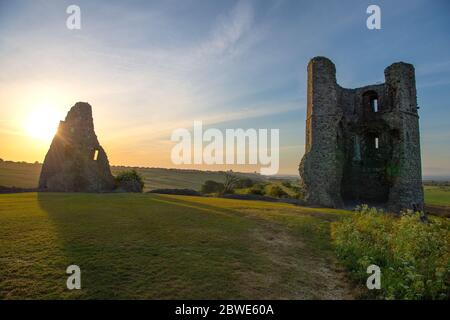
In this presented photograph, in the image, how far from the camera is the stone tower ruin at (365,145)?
941 inches

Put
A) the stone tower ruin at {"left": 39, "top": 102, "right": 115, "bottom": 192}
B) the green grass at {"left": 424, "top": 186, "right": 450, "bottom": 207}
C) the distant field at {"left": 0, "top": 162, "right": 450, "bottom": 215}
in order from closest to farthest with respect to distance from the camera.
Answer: the stone tower ruin at {"left": 39, "top": 102, "right": 115, "bottom": 192}
the distant field at {"left": 0, "top": 162, "right": 450, "bottom": 215}
the green grass at {"left": 424, "top": 186, "right": 450, "bottom": 207}

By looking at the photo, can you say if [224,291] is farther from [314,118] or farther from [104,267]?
[314,118]

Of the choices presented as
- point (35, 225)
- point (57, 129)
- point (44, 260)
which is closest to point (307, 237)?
point (44, 260)

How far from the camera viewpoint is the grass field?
249 inches

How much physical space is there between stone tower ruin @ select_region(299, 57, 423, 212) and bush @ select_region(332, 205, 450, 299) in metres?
13.3

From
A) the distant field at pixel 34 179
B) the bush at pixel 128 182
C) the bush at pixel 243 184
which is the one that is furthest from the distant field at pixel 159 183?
the bush at pixel 128 182


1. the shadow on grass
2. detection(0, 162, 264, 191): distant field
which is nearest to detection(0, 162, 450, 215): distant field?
detection(0, 162, 264, 191): distant field

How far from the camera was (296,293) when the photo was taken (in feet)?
21.8

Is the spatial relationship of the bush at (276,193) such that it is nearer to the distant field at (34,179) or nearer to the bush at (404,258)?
the distant field at (34,179)

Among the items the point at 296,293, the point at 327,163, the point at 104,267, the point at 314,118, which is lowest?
the point at 296,293

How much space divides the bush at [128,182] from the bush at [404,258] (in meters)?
24.4

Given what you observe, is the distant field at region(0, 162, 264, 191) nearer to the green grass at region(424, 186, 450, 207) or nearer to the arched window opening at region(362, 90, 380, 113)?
the arched window opening at region(362, 90, 380, 113)

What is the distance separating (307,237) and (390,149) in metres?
19.6

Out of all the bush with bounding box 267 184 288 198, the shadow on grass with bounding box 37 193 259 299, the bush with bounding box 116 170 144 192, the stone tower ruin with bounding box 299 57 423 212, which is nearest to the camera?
the shadow on grass with bounding box 37 193 259 299
